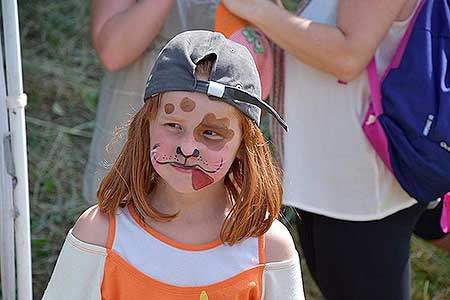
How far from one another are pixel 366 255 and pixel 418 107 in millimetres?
383

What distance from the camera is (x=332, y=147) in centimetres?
232

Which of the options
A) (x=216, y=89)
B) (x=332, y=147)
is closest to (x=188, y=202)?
(x=216, y=89)

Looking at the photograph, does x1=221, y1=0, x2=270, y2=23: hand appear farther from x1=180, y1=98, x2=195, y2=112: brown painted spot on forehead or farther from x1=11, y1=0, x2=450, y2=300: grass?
x1=11, y1=0, x2=450, y2=300: grass

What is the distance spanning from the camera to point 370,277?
7.87 ft

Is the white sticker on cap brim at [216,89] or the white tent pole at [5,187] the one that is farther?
the white tent pole at [5,187]

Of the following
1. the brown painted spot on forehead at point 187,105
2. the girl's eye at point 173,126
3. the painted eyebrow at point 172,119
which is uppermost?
the brown painted spot on forehead at point 187,105

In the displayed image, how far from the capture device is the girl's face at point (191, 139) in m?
1.71

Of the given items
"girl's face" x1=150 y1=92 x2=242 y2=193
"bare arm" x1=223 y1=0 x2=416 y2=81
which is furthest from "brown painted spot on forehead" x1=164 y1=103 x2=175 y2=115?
"bare arm" x1=223 y1=0 x2=416 y2=81

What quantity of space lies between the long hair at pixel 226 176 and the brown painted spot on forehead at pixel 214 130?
0.14 ft

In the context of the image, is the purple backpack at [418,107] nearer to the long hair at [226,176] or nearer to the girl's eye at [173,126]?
the long hair at [226,176]

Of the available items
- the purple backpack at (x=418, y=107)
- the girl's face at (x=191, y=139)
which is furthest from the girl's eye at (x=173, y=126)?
the purple backpack at (x=418, y=107)

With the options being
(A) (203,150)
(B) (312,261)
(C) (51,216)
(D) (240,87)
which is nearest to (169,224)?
(A) (203,150)

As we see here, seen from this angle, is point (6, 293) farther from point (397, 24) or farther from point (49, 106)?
point (49, 106)

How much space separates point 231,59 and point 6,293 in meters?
1.06
